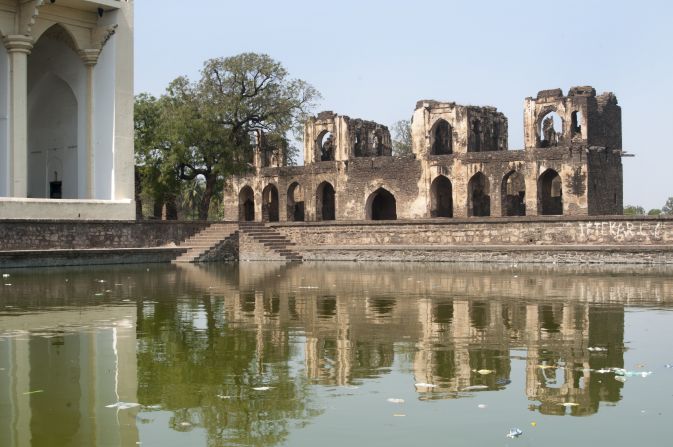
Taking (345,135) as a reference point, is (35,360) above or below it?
below

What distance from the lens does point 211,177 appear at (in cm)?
3366

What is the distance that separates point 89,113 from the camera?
26.7 m

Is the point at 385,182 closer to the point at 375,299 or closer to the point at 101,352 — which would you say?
the point at 375,299

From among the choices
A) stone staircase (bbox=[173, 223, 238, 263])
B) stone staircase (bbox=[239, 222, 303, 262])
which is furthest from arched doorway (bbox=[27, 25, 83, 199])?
stone staircase (bbox=[239, 222, 303, 262])

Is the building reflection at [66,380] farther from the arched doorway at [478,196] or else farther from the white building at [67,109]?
the arched doorway at [478,196]

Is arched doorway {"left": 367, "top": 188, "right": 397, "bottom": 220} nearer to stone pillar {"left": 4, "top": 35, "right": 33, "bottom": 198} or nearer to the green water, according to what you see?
stone pillar {"left": 4, "top": 35, "right": 33, "bottom": 198}

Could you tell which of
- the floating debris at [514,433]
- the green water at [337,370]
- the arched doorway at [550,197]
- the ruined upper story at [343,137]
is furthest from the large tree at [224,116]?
the floating debris at [514,433]

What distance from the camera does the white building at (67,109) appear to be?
80.1 ft

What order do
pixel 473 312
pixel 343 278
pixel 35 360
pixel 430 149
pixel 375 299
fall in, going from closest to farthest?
pixel 35 360
pixel 473 312
pixel 375 299
pixel 343 278
pixel 430 149

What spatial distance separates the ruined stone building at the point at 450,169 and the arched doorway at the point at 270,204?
0.06 m

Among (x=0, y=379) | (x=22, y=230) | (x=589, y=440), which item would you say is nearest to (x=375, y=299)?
(x=0, y=379)

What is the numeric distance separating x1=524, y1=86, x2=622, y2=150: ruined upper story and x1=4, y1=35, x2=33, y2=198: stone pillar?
1880 cm

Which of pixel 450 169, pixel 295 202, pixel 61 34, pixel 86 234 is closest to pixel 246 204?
pixel 295 202

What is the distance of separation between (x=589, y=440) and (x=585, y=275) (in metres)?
14.3
